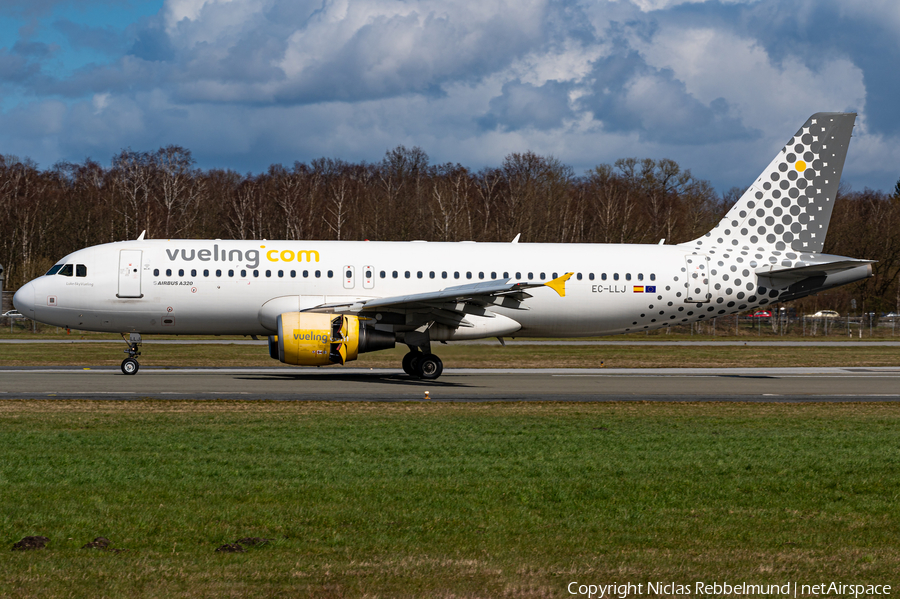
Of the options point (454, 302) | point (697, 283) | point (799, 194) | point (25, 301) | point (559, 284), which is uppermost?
point (799, 194)

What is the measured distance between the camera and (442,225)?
7075 cm

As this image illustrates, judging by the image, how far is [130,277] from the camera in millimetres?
24500

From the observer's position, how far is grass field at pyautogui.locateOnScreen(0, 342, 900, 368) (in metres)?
30.6

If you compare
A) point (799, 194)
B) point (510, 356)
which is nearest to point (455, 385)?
point (510, 356)

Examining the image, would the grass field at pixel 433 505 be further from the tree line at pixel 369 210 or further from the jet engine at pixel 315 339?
the tree line at pixel 369 210

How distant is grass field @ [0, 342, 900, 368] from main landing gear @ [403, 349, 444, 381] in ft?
14.0

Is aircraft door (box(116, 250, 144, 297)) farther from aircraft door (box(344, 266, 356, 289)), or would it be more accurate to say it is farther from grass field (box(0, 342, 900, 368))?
aircraft door (box(344, 266, 356, 289))

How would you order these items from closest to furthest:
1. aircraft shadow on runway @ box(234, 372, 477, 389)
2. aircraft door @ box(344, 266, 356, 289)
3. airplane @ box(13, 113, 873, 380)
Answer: aircraft shadow on runway @ box(234, 372, 477, 389) → airplane @ box(13, 113, 873, 380) → aircraft door @ box(344, 266, 356, 289)

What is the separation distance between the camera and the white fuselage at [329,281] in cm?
2456

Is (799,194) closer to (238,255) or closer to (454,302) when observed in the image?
(454,302)

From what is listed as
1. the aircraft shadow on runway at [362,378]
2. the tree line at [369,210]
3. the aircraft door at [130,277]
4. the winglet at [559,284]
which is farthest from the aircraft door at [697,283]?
the tree line at [369,210]

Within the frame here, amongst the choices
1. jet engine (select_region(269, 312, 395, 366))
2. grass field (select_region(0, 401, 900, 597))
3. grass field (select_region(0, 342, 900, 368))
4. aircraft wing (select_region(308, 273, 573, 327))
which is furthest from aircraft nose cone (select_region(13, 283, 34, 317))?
grass field (select_region(0, 401, 900, 597))

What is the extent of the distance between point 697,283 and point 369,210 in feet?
182

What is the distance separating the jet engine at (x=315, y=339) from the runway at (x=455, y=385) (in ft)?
2.48
